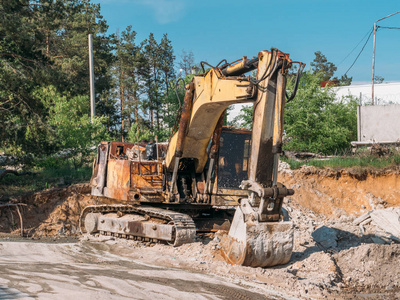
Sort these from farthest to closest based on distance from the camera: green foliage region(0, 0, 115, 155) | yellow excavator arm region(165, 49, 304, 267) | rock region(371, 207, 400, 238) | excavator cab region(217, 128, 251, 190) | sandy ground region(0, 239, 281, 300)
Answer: green foliage region(0, 0, 115, 155)
rock region(371, 207, 400, 238)
excavator cab region(217, 128, 251, 190)
yellow excavator arm region(165, 49, 304, 267)
sandy ground region(0, 239, 281, 300)

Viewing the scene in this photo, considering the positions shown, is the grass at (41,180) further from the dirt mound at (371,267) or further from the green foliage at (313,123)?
the dirt mound at (371,267)

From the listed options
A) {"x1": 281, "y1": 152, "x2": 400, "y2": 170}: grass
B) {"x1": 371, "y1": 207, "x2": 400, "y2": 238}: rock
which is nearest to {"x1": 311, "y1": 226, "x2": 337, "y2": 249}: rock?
{"x1": 371, "y1": 207, "x2": 400, "y2": 238}: rock

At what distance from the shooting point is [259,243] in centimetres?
741

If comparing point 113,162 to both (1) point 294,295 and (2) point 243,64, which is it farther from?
(1) point 294,295

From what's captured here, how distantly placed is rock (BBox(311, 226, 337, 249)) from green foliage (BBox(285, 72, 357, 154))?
32.7 feet

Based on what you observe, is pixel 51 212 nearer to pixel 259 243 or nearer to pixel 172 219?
pixel 172 219

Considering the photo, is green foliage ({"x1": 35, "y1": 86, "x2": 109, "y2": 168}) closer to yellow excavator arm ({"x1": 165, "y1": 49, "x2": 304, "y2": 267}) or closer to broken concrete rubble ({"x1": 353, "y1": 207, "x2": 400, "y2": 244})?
yellow excavator arm ({"x1": 165, "y1": 49, "x2": 304, "y2": 267})

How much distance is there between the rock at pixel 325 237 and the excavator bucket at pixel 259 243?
103 inches

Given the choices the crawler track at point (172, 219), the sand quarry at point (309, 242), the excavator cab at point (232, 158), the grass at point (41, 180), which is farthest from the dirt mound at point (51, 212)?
the excavator cab at point (232, 158)

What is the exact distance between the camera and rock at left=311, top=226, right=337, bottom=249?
33.1 feet

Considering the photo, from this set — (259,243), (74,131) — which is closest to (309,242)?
(259,243)

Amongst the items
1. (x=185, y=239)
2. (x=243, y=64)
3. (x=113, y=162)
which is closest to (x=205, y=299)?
(x=185, y=239)

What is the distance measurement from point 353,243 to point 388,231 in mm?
1713

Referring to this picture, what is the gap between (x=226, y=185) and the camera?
32.3 feet
